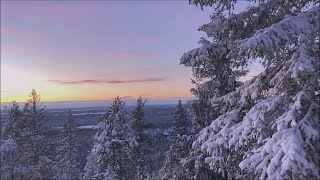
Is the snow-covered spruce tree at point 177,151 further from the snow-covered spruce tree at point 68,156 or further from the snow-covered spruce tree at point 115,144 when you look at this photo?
the snow-covered spruce tree at point 68,156

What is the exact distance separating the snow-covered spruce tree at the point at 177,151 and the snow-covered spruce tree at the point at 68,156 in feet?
43.9

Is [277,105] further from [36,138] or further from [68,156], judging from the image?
[68,156]

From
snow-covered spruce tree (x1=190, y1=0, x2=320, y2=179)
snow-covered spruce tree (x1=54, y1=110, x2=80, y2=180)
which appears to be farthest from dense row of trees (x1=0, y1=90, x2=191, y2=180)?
snow-covered spruce tree (x1=190, y1=0, x2=320, y2=179)

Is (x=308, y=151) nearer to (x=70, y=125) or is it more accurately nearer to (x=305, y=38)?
(x=305, y=38)

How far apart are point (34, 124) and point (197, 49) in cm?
2659

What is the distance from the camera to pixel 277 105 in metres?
7.24

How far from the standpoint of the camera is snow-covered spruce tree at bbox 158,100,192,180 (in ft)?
74.1

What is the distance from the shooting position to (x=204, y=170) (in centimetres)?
1712

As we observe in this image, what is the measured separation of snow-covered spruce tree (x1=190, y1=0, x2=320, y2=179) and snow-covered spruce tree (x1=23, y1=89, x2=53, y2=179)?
896 inches

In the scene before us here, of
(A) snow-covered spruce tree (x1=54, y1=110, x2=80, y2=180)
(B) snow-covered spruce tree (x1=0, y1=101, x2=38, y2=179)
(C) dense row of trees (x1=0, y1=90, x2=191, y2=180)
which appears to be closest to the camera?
(B) snow-covered spruce tree (x1=0, y1=101, x2=38, y2=179)

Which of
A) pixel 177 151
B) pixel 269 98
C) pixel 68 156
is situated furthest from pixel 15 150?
pixel 269 98

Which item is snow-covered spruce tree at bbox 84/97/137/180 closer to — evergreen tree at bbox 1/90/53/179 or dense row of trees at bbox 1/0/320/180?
evergreen tree at bbox 1/90/53/179

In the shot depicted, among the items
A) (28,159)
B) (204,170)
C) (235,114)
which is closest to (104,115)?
(28,159)

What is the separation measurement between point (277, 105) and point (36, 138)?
26.9 metres
